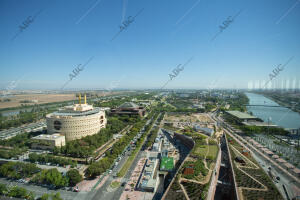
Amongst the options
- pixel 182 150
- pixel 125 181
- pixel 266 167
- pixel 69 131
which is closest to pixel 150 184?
pixel 125 181

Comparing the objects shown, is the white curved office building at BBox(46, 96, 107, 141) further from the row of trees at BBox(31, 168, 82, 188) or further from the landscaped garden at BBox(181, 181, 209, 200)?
the landscaped garden at BBox(181, 181, 209, 200)

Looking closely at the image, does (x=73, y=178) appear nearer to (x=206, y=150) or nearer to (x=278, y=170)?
(x=206, y=150)

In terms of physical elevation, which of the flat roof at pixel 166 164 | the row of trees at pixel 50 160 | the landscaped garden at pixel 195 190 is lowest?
the flat roof at pixel 166 164

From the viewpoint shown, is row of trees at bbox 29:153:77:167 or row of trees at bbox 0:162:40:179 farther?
row of trees at bbox 29:153:77:167

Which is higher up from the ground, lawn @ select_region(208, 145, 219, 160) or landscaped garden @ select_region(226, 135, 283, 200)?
lawn @ select_region(208, 145, 219, 160)

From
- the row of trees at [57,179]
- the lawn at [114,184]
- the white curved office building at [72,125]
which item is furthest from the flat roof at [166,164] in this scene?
the white curved office building at [72,125]

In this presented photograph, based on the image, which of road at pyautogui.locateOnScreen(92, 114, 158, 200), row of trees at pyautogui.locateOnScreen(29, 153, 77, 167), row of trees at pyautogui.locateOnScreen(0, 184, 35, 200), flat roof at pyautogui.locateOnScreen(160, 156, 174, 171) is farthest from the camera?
row of trees at pyautogui.locateOnScreen(29, 153, 77, 167)

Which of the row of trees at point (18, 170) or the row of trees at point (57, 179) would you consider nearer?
the row of trees at point (57, 179)

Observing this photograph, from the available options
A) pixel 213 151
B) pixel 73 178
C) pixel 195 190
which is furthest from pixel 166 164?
pixel 73 178

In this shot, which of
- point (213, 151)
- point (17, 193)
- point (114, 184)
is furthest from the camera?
point (213, 151)

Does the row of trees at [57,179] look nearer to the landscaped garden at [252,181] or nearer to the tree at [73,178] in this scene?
the tree at [73,178]

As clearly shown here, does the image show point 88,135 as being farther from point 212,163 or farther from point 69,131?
point 212,163

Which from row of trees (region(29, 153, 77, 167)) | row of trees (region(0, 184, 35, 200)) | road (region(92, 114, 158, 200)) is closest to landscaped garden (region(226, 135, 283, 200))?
road (region(92, 114, 158, 200))
